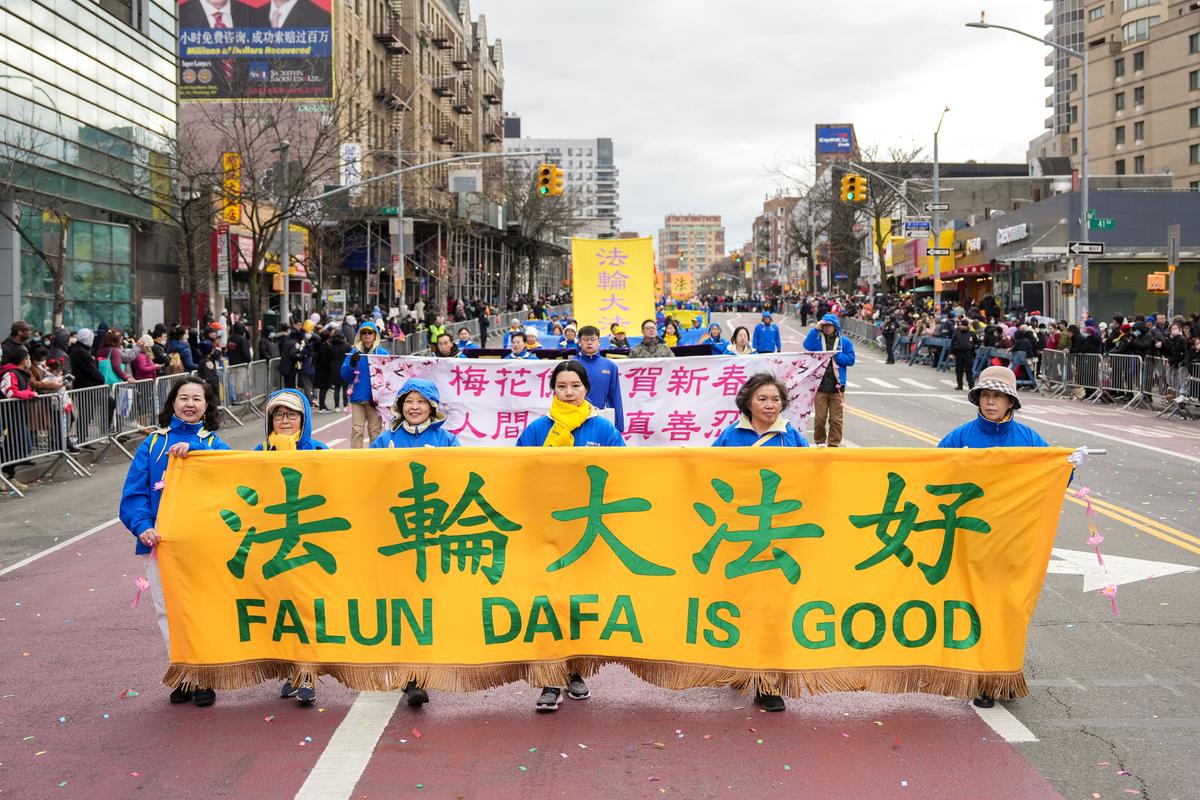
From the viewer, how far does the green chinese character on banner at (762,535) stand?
6.21 meters

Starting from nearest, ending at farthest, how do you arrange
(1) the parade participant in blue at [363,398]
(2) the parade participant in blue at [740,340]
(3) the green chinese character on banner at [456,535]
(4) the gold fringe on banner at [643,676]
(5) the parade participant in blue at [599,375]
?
(4) the gold fringe on banner at [643,676]
(3) the green chinese character on banner at [456,535]
(5) the parade participant in blue at [599,375]
(1) the parade participant in blue at [363,398]
(2) the parade participant in blue at [740,340]

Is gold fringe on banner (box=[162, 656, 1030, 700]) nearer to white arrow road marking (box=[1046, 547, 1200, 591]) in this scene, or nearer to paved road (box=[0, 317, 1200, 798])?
paved road (box=[0, 317, 1200, 798])

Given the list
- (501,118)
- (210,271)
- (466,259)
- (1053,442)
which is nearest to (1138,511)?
(1053,442)

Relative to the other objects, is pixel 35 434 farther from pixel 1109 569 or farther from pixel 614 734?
pixel 1109 569

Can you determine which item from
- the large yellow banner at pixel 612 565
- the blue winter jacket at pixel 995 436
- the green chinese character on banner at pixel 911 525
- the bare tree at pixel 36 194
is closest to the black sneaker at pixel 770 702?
the large yellow banner at pixel 612 565

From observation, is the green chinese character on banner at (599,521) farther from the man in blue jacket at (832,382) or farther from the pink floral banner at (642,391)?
the man in blue jacket at (832,382)

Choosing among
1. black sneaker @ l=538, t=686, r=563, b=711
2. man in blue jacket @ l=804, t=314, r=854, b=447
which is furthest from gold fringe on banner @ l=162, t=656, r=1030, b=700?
man in blue jacket @ l=804, t=314, r=854, b=447

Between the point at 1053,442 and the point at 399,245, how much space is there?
32390mm

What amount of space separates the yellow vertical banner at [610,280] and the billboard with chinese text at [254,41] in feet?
103

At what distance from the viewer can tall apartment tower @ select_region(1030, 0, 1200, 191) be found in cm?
7281

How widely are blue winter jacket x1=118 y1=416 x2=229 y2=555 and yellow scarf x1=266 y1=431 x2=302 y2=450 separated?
0.84 ft

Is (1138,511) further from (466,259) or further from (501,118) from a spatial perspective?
(501,118)

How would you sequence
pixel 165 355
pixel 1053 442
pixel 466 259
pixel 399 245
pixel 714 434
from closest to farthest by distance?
1. pixel 714 434
2. pixel 1053 442
3. pixel 165 355
4. pixel 399 245
5. pixel 466 259

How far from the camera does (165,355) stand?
2252 cm
